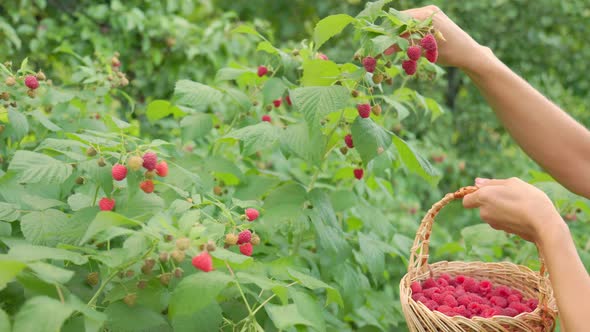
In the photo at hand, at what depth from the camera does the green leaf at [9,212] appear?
1437 mm

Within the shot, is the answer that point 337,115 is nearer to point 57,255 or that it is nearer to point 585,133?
point 585,133

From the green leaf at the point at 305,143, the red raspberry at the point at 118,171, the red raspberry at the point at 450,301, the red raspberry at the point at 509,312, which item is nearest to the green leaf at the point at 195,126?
the green leaf at the point at 305,143

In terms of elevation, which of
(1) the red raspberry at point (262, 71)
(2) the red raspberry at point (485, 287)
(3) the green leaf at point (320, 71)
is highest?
(3) the green leaf at point (320, 71)

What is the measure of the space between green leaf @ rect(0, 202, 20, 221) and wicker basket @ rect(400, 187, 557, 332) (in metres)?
0.88

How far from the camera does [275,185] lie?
212cm

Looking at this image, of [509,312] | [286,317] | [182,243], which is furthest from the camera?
[509,312]

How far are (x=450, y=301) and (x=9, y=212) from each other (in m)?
1.01

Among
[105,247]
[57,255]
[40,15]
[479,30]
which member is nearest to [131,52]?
[40,15]

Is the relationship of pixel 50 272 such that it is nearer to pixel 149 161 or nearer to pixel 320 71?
pixel 149 161

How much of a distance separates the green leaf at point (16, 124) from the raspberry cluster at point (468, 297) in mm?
1064

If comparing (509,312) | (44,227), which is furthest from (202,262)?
(509,312)

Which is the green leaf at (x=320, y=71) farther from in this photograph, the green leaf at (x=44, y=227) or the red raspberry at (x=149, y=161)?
the green leaf at (x=44, y=227)

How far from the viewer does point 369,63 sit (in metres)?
1.62

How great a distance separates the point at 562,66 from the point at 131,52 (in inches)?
139
